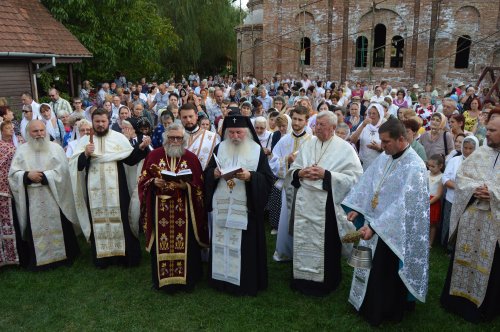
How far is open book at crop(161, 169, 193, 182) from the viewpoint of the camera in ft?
15.8

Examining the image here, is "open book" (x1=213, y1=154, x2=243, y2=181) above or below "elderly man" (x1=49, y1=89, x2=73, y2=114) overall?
below

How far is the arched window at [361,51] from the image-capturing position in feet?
88.2

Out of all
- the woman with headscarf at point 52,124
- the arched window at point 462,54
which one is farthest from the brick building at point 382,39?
the woman with headscarf at point 52,124

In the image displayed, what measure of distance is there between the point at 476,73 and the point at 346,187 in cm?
2432

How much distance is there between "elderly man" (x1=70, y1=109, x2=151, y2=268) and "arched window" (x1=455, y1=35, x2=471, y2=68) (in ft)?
80.6

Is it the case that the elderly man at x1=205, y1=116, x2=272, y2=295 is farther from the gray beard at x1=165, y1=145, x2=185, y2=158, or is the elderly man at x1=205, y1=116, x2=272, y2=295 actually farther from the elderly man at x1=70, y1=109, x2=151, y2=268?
the elderly man at x1=70, y1=109, x2=151, y2=268

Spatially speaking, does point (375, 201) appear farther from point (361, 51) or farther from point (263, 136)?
point (361, 51)

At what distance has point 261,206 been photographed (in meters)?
5.04

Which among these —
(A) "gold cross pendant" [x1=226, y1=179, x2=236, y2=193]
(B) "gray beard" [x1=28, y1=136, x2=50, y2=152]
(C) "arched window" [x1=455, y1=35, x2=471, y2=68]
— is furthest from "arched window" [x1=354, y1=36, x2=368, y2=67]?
(A) "gold cross pendant" [x1=226, y1=179, x2=236, y2=193]

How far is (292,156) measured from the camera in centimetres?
607

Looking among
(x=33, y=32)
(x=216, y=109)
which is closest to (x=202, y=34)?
(x=33, y=32)

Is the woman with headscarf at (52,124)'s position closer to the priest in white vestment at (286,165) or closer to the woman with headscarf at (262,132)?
the woman with headscarf at (262,132)

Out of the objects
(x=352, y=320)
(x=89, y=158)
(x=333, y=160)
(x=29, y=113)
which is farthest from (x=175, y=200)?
(x=29, y=113)

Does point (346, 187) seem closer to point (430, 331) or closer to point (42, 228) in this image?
point (430, 331)
